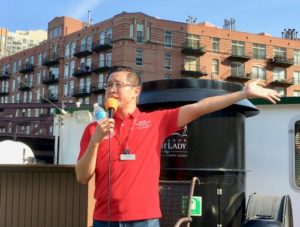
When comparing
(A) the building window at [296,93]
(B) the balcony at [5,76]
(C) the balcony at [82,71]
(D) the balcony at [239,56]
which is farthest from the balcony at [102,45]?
(B) the balcony at [5,76]

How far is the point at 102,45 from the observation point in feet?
237

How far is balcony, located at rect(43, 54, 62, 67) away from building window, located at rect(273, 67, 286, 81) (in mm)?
35328

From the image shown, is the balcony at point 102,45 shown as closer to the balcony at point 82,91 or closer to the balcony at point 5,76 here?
the balcony at point 82,91

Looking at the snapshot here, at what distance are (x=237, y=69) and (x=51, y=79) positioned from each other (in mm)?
31139

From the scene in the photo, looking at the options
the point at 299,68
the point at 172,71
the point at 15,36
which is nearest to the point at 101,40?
the point at 172,71

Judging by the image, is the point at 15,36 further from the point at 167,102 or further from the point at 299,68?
the point at 167,102

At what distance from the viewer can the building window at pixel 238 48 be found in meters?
75.3

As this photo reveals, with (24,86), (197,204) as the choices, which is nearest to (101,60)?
(24,86)

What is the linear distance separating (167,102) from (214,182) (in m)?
0.87

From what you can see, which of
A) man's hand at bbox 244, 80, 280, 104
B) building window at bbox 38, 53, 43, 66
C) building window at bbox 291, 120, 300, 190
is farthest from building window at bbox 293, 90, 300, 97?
man's hand at bbox 244, 80, 280, 104

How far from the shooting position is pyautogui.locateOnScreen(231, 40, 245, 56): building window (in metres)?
75.3

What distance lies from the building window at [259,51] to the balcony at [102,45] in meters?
22.5

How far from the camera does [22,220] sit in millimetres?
5656

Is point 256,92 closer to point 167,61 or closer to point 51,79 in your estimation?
point 167,61
